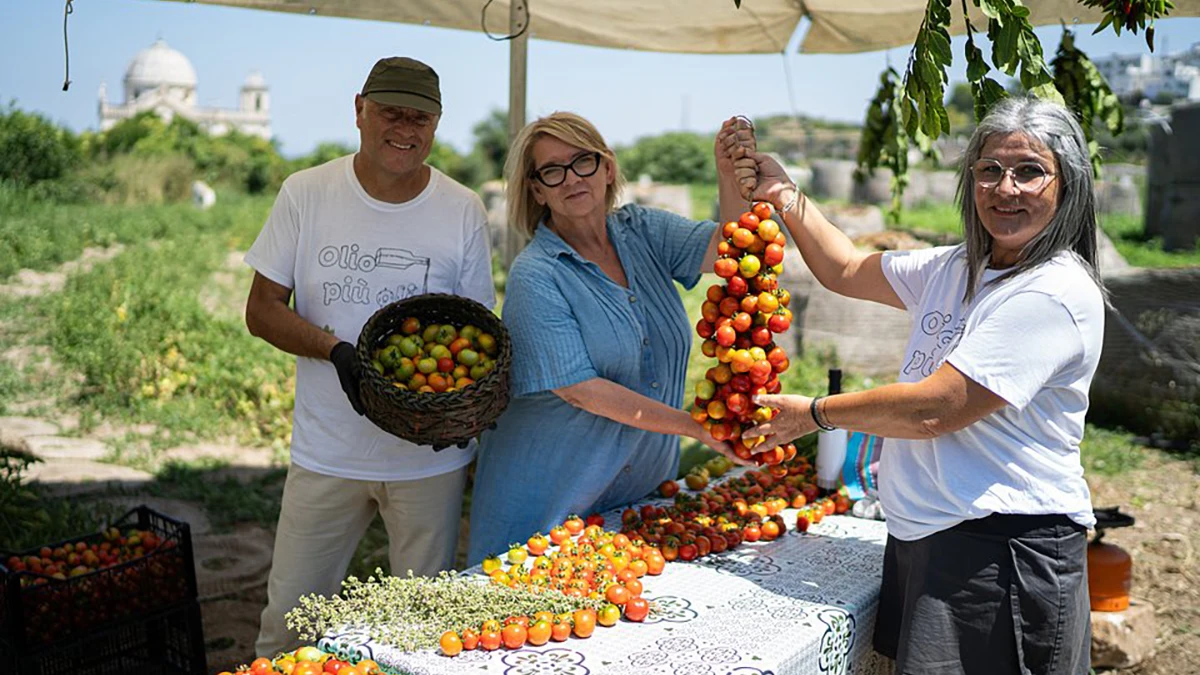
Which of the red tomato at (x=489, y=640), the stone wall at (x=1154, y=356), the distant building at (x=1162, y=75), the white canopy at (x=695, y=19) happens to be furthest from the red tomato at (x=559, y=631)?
the distant building at (x=1162, y=75)

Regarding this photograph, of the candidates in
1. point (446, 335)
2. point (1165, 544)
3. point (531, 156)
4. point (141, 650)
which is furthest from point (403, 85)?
point (1165, 544)

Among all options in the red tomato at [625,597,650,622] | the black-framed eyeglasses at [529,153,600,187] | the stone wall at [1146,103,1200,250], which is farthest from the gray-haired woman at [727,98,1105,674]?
the stone wall at [1146,103,1200,250]

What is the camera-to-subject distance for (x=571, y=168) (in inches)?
115

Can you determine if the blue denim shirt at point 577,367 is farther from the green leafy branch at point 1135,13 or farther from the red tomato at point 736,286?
the green leafy branch at point 1135,13

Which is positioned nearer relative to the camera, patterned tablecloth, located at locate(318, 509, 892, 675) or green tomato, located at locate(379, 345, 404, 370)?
patterned tablecloth, located at locate(318, 509, 892, 675)

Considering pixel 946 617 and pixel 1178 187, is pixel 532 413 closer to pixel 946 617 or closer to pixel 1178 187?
pixel 946 617

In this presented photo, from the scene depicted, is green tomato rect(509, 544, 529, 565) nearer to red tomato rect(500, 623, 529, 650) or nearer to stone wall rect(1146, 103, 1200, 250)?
red tomato rect(500, 623, 529, 650)

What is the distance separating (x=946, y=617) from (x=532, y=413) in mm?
1278

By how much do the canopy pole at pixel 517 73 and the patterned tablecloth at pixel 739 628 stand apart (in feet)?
6.03

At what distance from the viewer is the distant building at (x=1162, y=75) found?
600 inches

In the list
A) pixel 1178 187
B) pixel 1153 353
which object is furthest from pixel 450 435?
pixel 1178 187

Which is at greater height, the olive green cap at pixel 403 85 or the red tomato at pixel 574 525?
the olive green cap at pixel 403 85

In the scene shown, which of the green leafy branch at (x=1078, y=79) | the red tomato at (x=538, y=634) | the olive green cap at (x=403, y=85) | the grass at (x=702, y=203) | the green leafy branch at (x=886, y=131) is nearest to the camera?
the red tomato at (x=538, y=634)

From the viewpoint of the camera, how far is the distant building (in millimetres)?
15237
